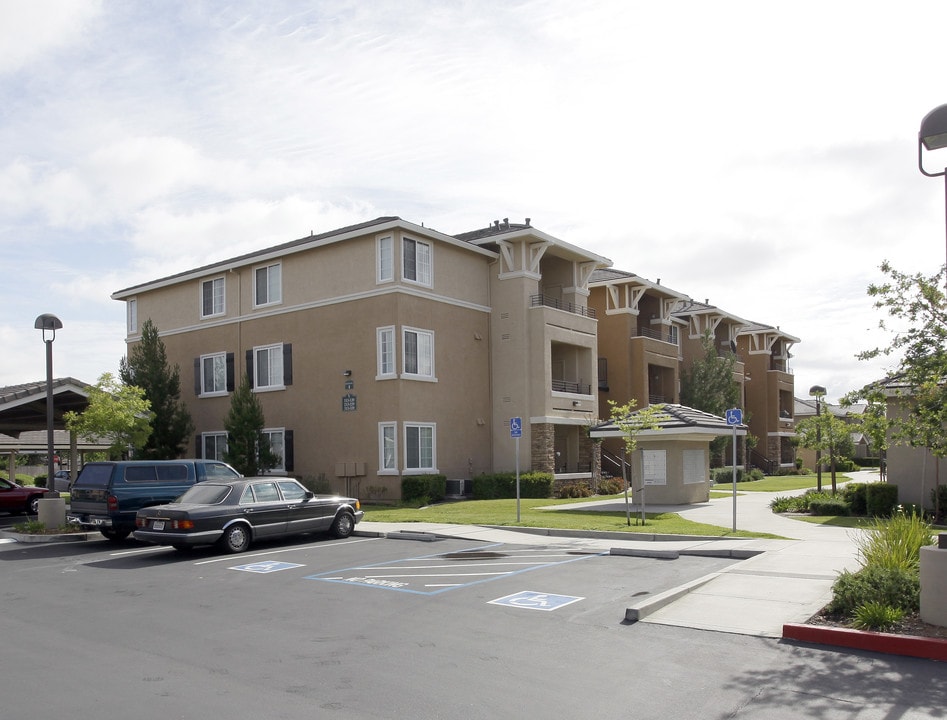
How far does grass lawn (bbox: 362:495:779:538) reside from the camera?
1866 centimetres

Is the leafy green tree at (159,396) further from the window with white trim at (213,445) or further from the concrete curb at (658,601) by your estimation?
the concrete curb at (658,601)

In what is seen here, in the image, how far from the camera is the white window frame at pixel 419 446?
28688 mm

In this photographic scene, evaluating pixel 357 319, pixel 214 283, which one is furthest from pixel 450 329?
pixel 214 283

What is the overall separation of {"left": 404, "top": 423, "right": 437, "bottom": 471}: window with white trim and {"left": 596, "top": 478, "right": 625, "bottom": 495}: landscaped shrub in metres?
7.64

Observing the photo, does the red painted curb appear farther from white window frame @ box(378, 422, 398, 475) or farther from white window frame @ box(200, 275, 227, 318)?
white window frame @ box(200, 275, 227, 318)

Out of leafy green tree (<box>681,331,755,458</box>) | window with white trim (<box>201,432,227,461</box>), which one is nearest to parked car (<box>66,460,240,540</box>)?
window with white trim (<box>201,432,227,461</box>)

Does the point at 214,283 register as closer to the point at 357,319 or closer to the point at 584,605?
the point at 357,319

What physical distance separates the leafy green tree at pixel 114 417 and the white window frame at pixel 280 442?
4807 mm

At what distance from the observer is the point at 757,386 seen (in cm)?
5862

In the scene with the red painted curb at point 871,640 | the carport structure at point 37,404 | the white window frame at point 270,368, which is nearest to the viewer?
the red painted curb at point 871,640

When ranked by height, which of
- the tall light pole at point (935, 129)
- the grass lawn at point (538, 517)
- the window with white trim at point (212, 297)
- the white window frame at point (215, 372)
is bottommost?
the grass lawn at point (538, 517)

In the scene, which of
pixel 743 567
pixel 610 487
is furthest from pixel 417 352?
pixel 743 567

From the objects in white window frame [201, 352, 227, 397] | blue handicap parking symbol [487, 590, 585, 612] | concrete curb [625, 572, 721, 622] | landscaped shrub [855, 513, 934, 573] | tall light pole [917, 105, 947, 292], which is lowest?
blue handicap parking symbol [487, 590, 585, 612]

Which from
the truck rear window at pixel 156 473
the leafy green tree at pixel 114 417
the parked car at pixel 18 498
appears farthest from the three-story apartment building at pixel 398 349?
the truck rear window at pixel 156 473
